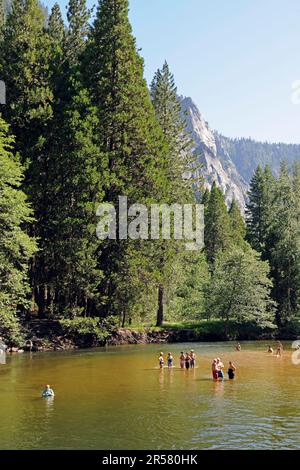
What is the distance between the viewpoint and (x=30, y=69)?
170 ft

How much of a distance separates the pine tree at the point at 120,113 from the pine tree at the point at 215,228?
36.7 m

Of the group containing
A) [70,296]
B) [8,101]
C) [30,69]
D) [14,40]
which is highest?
[14,40]

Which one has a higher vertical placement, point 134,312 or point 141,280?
point 141,280

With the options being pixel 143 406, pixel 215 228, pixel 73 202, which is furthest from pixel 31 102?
pixel 215 228

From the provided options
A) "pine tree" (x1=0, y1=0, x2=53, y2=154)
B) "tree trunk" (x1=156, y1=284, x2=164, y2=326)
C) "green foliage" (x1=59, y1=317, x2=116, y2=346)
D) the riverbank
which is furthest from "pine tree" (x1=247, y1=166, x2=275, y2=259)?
"pine tree" (x1=0, y1=0, x2=53, y2=154)

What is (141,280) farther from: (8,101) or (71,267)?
(8,101)

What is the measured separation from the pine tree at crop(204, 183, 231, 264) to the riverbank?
27.7m

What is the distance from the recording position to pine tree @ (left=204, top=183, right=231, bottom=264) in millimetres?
90438

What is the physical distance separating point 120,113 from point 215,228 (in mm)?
43168

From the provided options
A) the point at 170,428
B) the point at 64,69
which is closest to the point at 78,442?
the point at 170,428

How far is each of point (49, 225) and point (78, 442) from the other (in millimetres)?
34518

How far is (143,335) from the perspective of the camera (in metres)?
54.1

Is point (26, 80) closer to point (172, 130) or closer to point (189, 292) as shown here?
point (172, 130)

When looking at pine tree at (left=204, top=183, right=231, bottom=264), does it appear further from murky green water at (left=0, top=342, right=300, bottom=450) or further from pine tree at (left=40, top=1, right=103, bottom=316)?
murky green water at (left=0, top=342, right=300, bottom=450)
